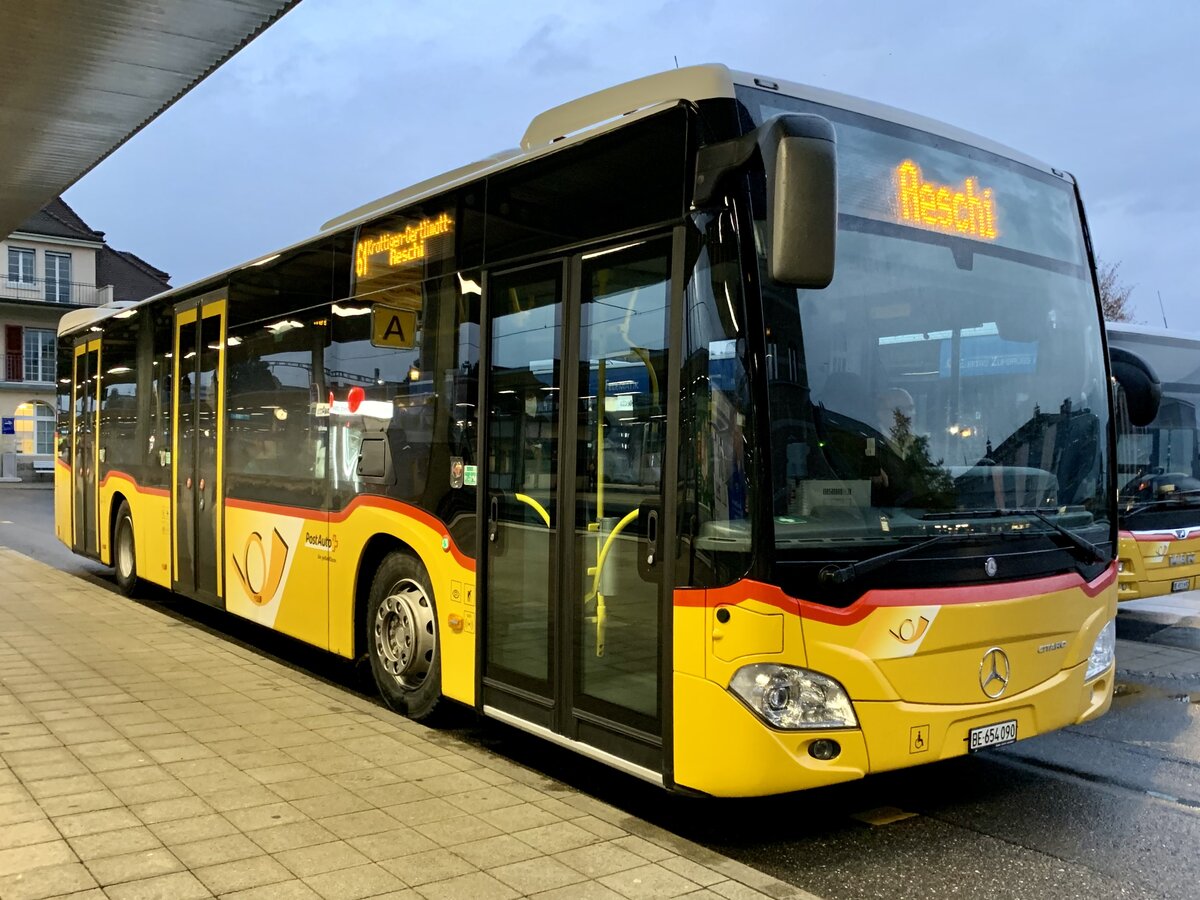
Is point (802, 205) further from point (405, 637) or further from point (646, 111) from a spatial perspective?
point (405, 637)

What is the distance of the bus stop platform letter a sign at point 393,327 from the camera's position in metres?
6.32

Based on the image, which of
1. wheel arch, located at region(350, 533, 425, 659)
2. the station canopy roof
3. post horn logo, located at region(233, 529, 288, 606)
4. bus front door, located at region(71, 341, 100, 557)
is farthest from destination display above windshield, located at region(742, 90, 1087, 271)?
bus front door, located at region(71, 341, 100, 557)

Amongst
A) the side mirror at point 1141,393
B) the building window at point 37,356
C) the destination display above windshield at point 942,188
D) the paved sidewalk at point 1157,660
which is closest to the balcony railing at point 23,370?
the building window at point 37,356

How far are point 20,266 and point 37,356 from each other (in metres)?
4.59

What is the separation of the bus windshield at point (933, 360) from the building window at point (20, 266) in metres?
56.0

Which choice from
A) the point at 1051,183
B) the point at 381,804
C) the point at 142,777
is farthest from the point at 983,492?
the point at 142,777

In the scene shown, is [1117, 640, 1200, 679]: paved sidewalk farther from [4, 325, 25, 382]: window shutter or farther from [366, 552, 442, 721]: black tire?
[4, 325, 25, 382]: window shutter

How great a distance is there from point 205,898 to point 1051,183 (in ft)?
16.6

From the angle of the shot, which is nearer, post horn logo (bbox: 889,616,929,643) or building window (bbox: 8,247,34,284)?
post horn logo (bbox: 889,616,929,643)

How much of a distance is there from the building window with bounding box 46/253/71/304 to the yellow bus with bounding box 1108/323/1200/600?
173 ft

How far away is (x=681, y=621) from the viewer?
430 centimetres

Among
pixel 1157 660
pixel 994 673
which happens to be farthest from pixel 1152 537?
pixel 994 673

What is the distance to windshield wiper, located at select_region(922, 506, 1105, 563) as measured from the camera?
4531 millimetres

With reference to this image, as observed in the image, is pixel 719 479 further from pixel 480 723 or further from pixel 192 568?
pixel 192 568
